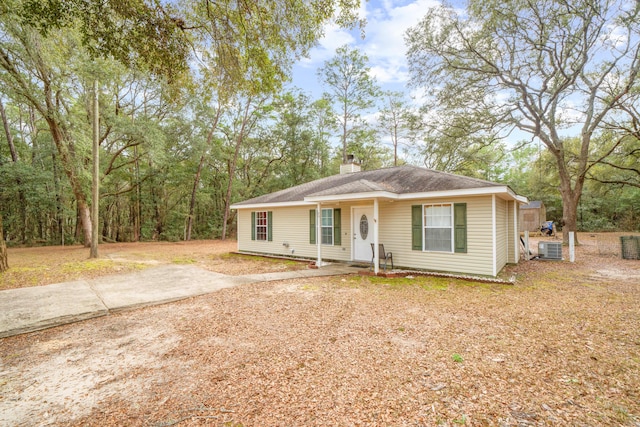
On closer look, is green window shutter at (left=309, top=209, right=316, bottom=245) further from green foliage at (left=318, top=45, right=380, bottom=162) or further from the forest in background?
green foliage at (left=318, top=45, right=380, bottom=162)

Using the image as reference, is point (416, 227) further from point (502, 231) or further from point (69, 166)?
point (69, 166)

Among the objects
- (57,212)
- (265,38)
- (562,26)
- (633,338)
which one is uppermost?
(562,26)

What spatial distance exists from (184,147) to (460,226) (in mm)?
18258

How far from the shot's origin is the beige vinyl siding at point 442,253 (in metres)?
7.17

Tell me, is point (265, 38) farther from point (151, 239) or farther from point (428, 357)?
point (151, 239)

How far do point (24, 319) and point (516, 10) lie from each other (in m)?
16.5

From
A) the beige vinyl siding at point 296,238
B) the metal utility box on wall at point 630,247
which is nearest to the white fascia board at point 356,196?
the beige vinyl siding at point 296,238

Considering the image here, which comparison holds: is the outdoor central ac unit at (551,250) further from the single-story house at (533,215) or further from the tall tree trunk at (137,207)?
the tall tree trunk at (137,207)

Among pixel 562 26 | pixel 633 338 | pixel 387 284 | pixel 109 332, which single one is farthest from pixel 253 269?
pixel 562 26

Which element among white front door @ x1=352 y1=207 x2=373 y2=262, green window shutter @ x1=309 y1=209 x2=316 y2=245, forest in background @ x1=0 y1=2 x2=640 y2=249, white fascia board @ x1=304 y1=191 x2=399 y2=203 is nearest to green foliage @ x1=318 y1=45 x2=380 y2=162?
forest in background @ x1=0 y1=2 x2=640 y2=249

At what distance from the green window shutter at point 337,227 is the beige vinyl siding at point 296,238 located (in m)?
0.11

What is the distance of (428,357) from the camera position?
3.25 m

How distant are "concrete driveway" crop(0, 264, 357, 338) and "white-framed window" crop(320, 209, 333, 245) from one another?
181 centimetres

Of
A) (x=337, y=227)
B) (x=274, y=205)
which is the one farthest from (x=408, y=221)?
(x=274, y=205)
